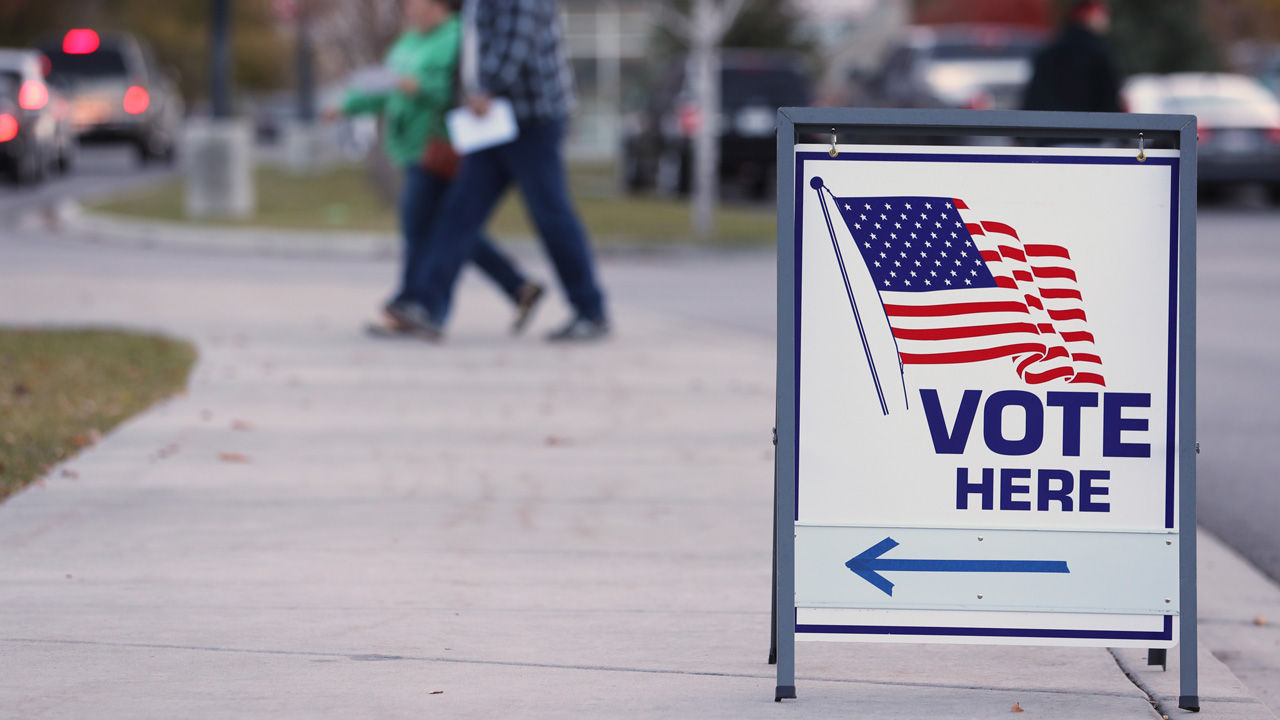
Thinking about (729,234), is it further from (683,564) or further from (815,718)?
(815,718)

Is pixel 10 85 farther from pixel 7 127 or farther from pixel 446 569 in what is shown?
pixel 446 569

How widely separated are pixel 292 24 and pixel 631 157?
14.3 m

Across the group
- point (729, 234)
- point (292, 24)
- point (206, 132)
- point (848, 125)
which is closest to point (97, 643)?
point (848, 125)

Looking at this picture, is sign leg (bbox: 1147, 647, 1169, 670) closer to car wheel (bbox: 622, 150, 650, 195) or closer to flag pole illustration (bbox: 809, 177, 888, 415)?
flag pole illustration (bbox: 809, 177, 888, 415)

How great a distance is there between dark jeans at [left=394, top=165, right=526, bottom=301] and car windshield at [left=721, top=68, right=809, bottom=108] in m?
14.9

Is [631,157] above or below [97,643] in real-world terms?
above

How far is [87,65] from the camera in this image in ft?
113

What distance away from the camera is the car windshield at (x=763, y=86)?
24625 mm

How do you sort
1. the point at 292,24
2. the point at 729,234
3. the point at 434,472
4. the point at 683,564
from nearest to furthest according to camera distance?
the point at 683,564, the point at 434,472, the point at 729,234, the point at 292,24

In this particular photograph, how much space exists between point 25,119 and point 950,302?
23.2 meters

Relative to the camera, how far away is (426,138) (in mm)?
9664

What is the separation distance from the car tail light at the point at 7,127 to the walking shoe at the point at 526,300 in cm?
1635

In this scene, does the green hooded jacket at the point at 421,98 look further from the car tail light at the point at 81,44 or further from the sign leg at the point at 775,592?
the car tail light at the point at 81,44

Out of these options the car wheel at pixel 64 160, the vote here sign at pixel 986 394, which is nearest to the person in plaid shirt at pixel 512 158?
the vote here sign at pixel 986 394
